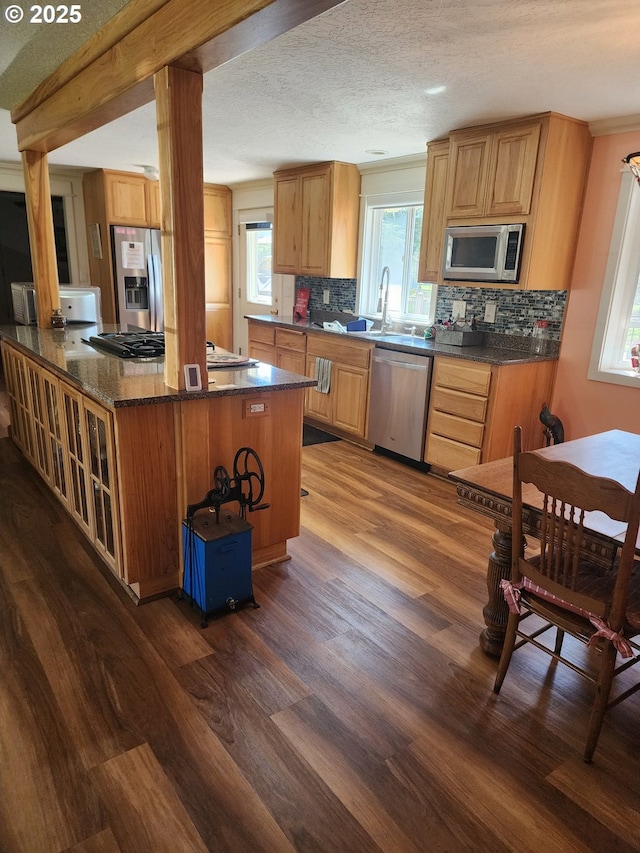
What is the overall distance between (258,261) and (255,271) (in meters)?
0.14

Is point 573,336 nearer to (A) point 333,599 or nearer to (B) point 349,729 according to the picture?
(A) point 333,599

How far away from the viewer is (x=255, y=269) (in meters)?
7.00

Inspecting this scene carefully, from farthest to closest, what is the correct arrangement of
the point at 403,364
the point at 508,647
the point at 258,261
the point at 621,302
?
the point at 258,261 < the point at 403,364 < the point at 621,302 < the point at 508,647

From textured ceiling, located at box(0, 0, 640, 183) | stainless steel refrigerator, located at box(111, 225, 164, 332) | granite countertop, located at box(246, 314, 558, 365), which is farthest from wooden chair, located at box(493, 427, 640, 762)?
stainless steel refrigerator, located at box(111, 225, 164, 332)

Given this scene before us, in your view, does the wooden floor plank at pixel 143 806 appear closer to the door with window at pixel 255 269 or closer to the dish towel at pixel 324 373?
the dish towel at pixel 324 373

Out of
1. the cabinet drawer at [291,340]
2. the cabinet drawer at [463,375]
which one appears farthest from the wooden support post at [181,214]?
the cabinet drawer at [291,340]

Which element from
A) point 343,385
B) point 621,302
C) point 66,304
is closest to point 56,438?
point 66,304

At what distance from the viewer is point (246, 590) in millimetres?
2434

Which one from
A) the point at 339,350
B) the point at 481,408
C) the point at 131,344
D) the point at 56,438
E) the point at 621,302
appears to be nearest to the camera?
the point at 56,438

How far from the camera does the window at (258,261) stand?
6750 millimetres

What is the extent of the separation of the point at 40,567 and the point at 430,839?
2.10 m

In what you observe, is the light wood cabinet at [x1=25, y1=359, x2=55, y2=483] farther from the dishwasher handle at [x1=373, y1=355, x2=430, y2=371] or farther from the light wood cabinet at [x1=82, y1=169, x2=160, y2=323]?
the light wood cabinet at [x1=82, y1=169, x2=160, y2=323]

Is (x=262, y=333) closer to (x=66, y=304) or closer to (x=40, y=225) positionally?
(x=66, y=304)

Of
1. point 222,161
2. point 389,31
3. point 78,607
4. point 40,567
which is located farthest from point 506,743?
point 222,161
